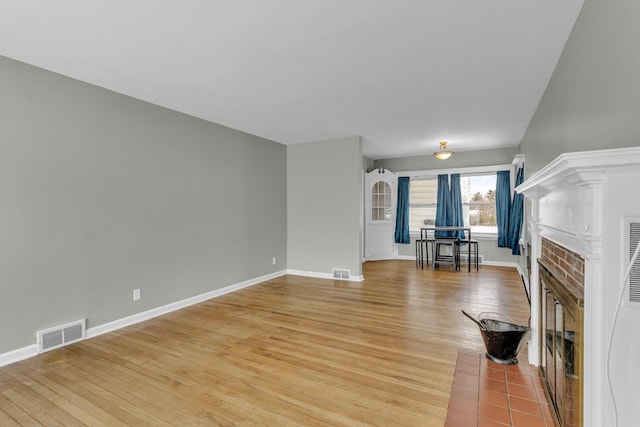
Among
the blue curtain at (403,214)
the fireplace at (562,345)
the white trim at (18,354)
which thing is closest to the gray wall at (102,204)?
the white trim at (18,354)

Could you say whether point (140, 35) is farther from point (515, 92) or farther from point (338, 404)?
point (515, 92)

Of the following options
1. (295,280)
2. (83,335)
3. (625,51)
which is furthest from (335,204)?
(625,51)

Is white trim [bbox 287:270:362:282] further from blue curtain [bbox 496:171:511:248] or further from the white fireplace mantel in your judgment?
the white fireplace mantel

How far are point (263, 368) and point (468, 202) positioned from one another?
6.24 metres

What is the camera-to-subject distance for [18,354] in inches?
102

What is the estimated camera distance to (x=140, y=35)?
2.26 meters

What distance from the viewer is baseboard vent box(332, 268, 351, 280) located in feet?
17.6

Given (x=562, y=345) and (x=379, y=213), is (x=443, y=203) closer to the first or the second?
(x=379, y=213)

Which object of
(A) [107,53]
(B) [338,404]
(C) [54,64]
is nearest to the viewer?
(B) [338,404]

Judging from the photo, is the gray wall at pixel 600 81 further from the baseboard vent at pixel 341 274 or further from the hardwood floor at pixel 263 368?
the baseboard vent at pixel 341 274

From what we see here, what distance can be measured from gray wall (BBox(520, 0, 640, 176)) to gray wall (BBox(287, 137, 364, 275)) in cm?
301

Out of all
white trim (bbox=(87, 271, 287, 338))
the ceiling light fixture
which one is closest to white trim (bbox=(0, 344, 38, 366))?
white trim (bbox=(87, 271, 287, 338))

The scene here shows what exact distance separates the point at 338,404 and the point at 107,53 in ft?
10.5

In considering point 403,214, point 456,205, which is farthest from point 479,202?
point 403,214
